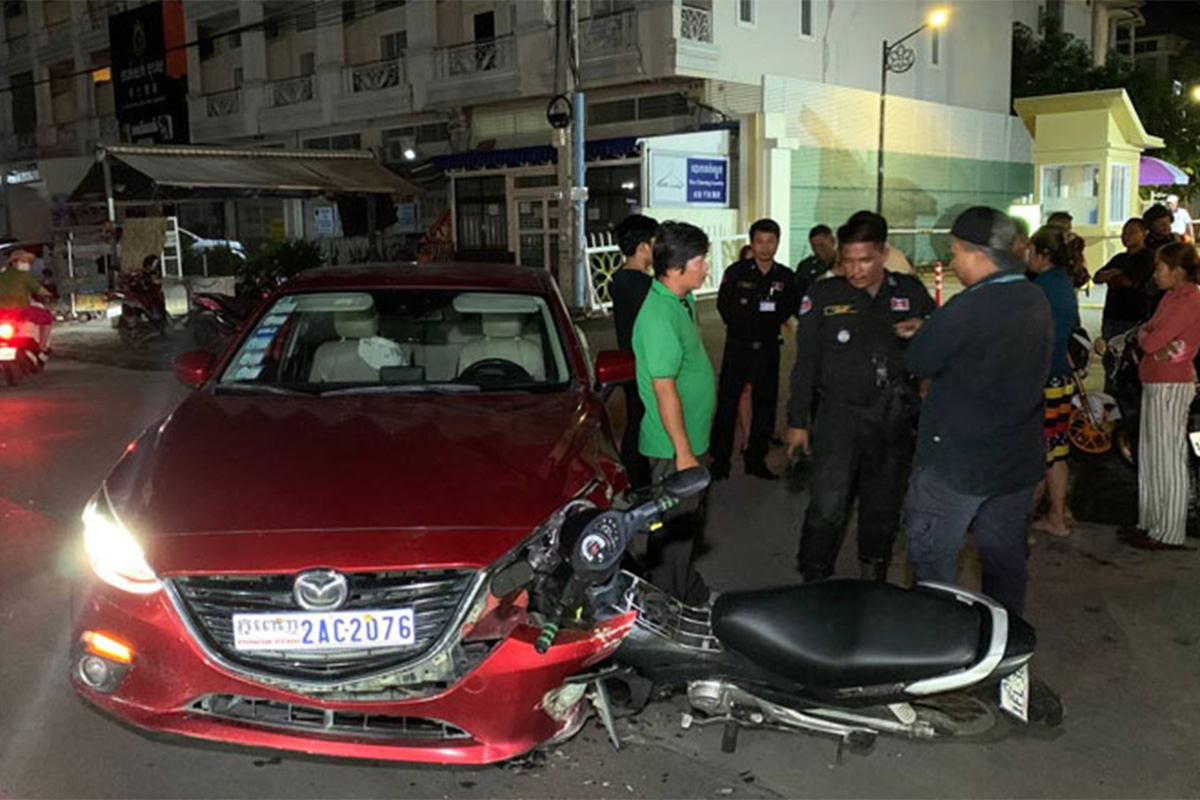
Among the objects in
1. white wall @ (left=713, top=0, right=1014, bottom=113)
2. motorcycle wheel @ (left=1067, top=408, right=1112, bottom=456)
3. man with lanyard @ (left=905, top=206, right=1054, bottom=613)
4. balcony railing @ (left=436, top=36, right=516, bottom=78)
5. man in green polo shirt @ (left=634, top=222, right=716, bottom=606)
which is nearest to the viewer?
man with lanyard @ (left=905, top=206, right=1054, bottom=613)

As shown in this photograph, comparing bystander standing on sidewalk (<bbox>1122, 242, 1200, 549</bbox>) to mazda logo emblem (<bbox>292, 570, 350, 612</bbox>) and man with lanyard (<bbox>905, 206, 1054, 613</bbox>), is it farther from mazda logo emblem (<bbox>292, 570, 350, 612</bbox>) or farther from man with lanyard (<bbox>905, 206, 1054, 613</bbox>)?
mazda logo emblem (<bbox>292, 570, 350, 612</bbox>)

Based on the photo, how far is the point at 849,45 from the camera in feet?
76.4

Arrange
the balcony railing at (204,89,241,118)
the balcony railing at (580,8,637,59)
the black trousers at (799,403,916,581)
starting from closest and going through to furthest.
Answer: the black trousers at (799,403,916,581), the balcony railing at (580,8,637,59), the balcony railing at (204,89,241,118)

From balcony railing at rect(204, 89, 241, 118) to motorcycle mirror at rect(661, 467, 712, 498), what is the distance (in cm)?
3090

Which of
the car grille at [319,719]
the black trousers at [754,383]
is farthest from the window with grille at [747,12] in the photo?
the car grille at [319,719]

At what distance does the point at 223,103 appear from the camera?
31281 millimetres

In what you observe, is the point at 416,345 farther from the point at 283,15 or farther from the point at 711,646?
the point at 283,15

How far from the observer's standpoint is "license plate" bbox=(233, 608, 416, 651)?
2971mm

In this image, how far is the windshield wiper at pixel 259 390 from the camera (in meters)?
4.41

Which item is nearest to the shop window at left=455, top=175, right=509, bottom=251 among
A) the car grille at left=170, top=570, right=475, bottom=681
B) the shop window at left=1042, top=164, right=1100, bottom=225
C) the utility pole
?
the utility pole

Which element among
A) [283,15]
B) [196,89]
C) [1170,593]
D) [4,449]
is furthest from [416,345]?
[196,89]

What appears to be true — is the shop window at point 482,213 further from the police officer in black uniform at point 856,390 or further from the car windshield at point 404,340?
the police officer in black uniform at point 856,390

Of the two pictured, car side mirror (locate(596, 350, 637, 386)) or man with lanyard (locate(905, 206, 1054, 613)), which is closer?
man with lanyard (locate(905, 206, 1054, 613))

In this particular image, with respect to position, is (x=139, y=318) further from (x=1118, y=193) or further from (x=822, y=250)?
(x=1118, y=193)
